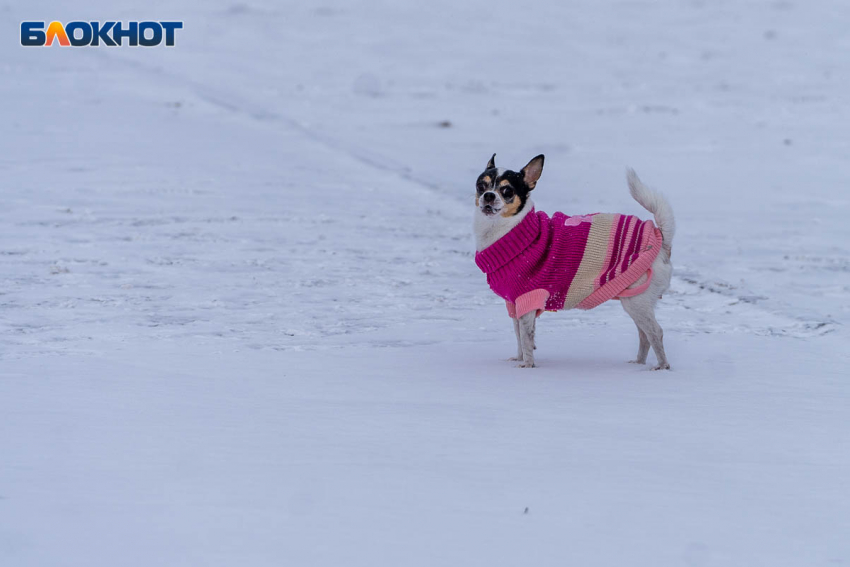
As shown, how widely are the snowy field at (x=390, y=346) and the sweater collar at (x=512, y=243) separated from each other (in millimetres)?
494

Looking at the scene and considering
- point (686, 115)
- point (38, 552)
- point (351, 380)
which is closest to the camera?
point (38, 552)

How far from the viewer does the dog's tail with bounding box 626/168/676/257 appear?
4445mm

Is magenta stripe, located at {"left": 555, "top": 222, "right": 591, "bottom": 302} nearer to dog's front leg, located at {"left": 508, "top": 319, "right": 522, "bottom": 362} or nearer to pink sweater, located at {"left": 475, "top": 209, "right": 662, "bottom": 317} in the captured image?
pink sweater, located at {"left": 475, "top": 209, "right": 662, "bottom": 317}

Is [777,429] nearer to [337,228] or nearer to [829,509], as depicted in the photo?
[829,509]

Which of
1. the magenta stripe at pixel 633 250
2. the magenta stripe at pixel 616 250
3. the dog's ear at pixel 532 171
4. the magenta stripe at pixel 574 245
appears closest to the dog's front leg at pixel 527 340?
the magenta stripe at pixel 574 245

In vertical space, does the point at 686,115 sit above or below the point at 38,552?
above

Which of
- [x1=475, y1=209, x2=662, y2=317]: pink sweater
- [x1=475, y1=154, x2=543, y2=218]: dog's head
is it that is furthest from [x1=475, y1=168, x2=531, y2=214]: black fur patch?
[x1=475, y1=209, x2=662, y2=317]: pink sweater

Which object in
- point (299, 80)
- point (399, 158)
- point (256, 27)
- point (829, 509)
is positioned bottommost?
point (829, 509)

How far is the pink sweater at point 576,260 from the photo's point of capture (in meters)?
4.34

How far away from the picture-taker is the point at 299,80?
17.4 metres

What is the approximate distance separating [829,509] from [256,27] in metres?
20.0

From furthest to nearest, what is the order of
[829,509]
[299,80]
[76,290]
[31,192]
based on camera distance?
[299,80], [31,192], [76,290], [829,509]

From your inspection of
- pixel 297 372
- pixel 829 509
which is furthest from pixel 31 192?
pixel 829 509

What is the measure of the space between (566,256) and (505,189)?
0.44m
